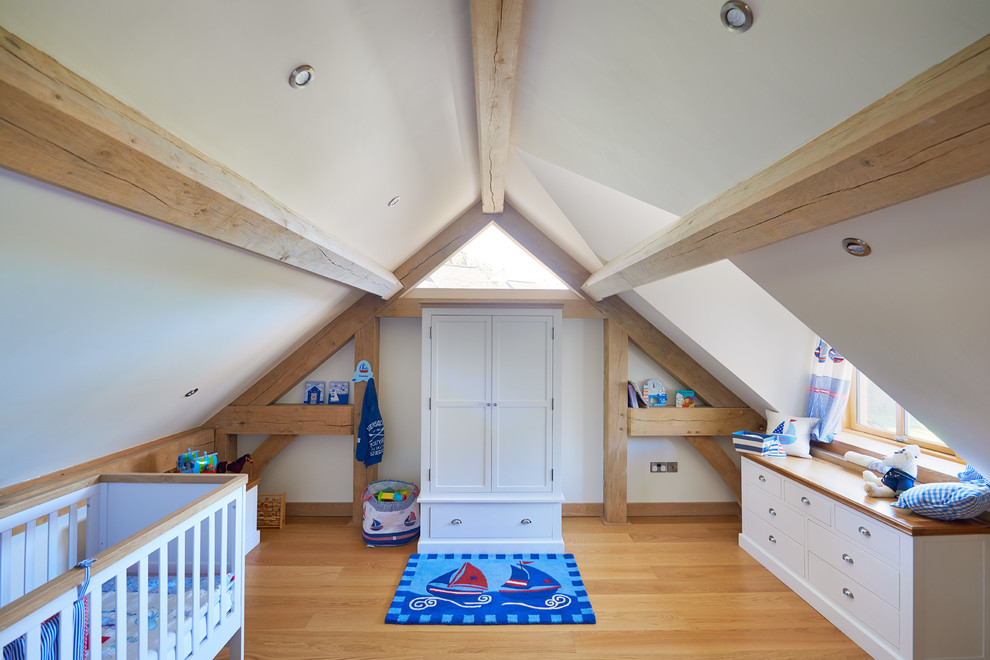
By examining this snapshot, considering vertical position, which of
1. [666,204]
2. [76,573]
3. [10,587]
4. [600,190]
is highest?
[600,190]

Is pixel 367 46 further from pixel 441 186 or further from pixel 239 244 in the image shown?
pixel 441 186

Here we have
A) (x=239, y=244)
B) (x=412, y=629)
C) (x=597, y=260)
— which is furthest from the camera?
(x=597, y=260)

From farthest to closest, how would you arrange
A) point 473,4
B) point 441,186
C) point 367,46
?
point 441,186 < point 367,46 < point 473,4

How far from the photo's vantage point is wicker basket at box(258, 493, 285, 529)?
382 centimetres

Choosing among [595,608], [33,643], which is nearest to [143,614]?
[33,643]

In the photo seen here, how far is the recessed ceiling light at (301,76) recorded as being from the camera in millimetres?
1279

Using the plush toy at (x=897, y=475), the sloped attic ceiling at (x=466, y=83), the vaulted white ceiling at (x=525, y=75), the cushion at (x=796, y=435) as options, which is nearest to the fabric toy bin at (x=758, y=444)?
the cushion at (x=796, y=435)

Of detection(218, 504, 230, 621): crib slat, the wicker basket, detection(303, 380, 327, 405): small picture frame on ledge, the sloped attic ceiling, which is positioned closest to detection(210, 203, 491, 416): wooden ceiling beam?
detection(303, 380, 327, 405): small picture frame on ledge

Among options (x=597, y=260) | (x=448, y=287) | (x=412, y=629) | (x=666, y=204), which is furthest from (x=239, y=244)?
(x=448, y=287)

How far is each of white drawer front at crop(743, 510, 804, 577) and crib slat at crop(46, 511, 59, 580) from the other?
3818mm

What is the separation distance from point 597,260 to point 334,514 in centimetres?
298

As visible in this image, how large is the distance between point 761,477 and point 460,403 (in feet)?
7.02

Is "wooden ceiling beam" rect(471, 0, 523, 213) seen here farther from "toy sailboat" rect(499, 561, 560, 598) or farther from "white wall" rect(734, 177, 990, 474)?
"toy sailboat" rect(499, 561, 560, 598)

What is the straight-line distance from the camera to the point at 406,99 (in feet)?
5.85
